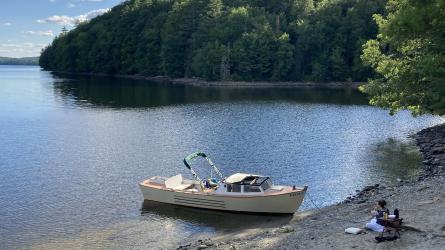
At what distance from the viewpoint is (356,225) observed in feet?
81.1

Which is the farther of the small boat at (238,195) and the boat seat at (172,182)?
the boat seat at (172,182)

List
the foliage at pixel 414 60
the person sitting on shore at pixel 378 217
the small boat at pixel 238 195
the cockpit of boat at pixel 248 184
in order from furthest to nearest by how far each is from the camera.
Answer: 1. the foliage at pixel 414 60
2. the cockpit of boat at pixel 248 184
3. the small boat at pixel 238 195
4. the person sitting on shore at pixel 378 217

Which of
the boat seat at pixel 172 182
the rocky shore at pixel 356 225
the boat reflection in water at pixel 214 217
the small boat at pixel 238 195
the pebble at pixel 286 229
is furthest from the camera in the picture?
the boat seat at pixel 172 182

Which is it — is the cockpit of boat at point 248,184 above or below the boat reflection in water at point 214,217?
above

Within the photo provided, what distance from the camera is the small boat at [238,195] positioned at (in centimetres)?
3142

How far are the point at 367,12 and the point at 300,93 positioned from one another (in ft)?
139

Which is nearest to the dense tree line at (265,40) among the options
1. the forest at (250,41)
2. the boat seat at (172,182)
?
the forest at (250,41)

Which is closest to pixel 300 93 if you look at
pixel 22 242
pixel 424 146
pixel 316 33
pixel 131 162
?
pixel 316 33

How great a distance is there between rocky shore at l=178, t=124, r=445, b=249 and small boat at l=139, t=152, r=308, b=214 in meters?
1.55

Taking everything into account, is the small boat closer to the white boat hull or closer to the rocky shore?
the white boat hull

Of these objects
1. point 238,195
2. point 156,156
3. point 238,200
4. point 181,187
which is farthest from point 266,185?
point 156,156

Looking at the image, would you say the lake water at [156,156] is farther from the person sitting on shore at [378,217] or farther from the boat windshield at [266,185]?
the person sitting on shore at [378,217]

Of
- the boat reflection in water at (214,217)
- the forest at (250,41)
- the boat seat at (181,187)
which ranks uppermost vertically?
the forest at (250,41)

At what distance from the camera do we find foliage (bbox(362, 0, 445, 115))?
1373 inches
